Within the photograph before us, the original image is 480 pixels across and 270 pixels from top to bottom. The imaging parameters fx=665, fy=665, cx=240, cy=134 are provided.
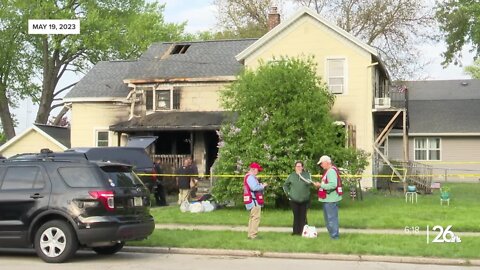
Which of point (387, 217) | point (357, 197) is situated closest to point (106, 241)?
point (387, 217)

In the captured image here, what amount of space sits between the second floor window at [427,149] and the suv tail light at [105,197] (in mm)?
29671

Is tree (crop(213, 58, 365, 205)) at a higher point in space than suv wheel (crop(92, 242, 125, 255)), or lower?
higher

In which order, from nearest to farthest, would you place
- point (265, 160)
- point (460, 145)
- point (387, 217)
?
point (387, 217), point (265, 160), point (460, 145)

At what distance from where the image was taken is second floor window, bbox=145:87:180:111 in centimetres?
2954

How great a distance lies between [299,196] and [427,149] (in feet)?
85.2

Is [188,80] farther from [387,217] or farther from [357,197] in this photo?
[387,217]

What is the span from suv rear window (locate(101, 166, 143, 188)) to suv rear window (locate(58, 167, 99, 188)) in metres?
0.25

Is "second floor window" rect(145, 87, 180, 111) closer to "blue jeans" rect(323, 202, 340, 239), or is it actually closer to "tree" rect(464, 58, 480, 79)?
"blue jeans" rect(323, 202, 340, 239)

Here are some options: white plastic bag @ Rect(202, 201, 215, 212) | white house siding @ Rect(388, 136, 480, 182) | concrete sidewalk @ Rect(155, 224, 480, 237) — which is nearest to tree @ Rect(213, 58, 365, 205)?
white plastic bag @ Rect(202, 201, 215, 212)

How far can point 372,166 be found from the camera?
90.5ft

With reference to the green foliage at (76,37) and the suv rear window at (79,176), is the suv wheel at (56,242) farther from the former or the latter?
the green foliage at (76,37)

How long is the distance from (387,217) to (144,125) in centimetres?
1409

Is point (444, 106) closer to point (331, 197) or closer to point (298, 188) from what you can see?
point (298, 188)

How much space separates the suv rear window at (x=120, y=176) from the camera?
37.1 feet
